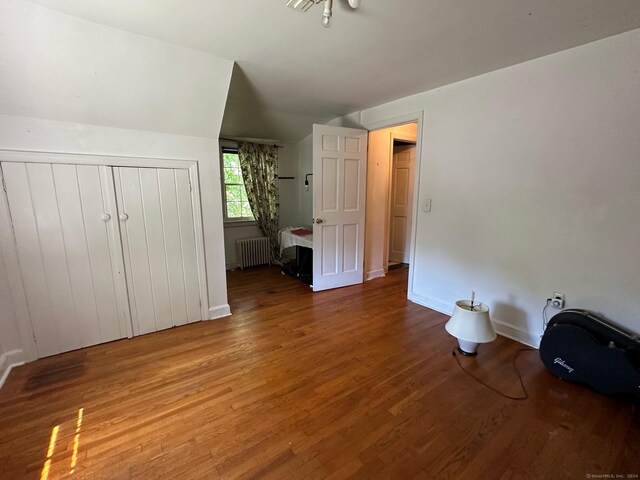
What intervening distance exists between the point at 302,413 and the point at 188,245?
6.00ft

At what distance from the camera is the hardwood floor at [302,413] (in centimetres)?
131

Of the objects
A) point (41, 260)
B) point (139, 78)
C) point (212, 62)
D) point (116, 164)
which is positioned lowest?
point (41, 260)

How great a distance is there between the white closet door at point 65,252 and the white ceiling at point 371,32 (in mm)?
1130

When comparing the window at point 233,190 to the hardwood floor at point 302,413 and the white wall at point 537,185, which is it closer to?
the hardwood floor at point 302,413

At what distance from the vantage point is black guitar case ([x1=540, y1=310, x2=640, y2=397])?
1.64 m

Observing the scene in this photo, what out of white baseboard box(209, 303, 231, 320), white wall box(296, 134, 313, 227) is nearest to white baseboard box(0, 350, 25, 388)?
white baseboard box(209, 303, 231, 320)

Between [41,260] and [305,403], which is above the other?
[41,260]

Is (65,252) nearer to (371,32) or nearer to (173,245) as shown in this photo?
(173,245)

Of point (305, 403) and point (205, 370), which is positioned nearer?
point (305, 403)

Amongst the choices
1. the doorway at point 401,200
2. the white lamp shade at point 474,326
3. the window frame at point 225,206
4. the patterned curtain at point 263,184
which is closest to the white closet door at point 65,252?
the window frame at point 225,206

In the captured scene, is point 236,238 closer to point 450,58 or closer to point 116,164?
point 116,164

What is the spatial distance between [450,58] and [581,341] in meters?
2.22

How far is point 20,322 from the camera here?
6.70 ft

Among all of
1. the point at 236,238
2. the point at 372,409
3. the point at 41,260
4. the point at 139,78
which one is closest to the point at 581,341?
the point at 372,409
